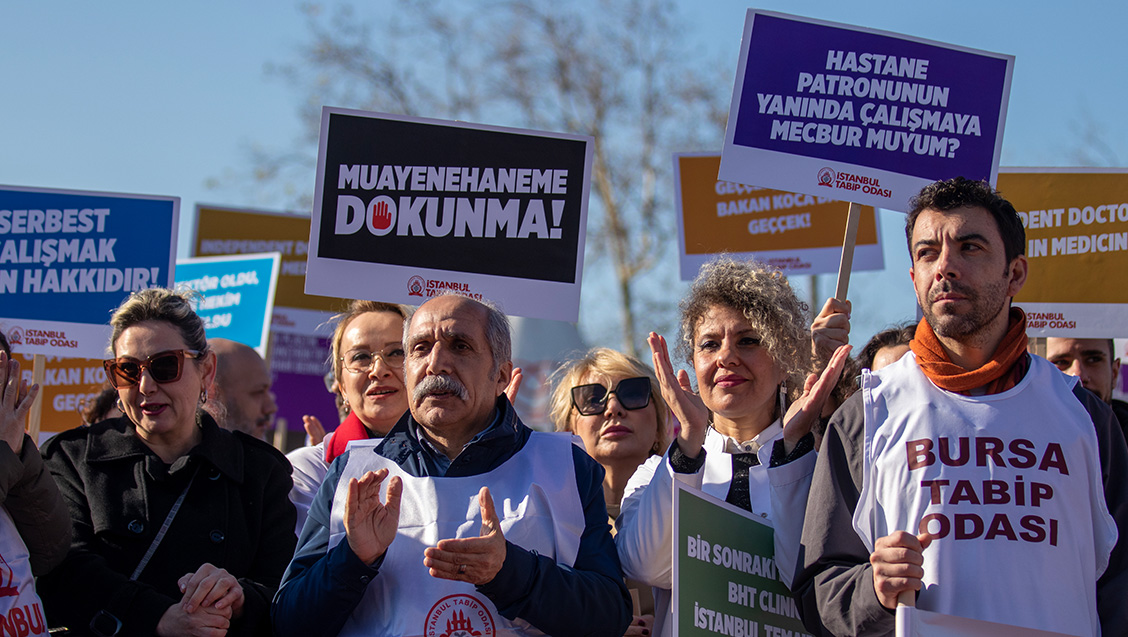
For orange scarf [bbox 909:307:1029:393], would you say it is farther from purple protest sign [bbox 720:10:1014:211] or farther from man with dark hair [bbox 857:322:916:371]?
man with dark hair [bbox 857:322:916:371]

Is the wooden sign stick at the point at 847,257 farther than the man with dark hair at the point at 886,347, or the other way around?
the man with dark hair at the point at 886,347

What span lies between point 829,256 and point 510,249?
2831 mm

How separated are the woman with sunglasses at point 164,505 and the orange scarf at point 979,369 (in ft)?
6.99

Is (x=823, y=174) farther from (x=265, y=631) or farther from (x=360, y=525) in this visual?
(x=265, y=631)

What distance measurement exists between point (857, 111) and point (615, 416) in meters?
1.58

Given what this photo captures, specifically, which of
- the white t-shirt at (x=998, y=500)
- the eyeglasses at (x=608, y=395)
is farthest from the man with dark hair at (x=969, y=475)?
the eyeglasses at (x=608, y=395)

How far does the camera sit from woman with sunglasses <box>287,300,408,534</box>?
4766mm

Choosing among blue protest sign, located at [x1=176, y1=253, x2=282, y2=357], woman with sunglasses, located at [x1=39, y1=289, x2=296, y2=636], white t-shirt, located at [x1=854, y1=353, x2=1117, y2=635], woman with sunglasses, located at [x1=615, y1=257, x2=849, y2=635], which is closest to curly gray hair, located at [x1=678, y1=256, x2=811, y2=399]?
woman with sunglasses, located at [x1=615, y1=257, x2=849, y2=635]

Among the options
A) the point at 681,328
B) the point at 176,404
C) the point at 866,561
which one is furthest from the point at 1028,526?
the point at 176,404

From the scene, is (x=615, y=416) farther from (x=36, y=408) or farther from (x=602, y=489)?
(x=36, y=408)

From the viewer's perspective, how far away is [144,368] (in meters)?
3.86

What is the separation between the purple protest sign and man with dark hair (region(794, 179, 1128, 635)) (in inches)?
51.1

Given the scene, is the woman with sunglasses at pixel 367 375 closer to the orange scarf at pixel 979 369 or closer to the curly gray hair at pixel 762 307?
the curly gray hair at pixel 762 307

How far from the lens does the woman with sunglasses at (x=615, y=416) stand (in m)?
4.61
